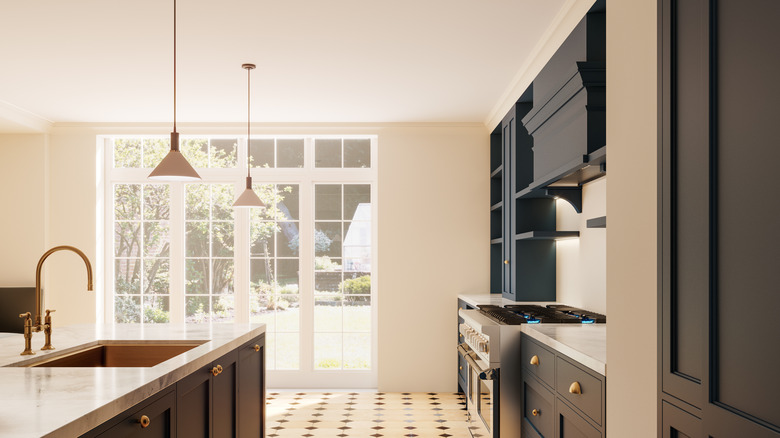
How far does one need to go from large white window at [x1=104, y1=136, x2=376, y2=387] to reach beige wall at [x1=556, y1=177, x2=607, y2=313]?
6.71ft

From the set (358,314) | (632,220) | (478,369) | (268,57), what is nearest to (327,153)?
(358,314)

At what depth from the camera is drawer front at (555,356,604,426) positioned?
2080 mm

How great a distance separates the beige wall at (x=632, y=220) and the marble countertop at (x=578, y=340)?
0.24 meters

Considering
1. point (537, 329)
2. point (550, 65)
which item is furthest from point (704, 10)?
point (550, 65)

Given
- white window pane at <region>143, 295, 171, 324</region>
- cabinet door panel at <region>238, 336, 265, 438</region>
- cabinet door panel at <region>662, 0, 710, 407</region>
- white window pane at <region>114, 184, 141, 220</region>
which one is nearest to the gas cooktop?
cabinet door panel at <region>238, 336, 265, 438</region>

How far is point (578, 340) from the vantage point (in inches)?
99.4

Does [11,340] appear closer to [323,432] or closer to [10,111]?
[323,432]

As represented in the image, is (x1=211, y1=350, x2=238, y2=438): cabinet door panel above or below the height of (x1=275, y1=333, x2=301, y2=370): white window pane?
above

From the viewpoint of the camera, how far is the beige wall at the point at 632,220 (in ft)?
5.08

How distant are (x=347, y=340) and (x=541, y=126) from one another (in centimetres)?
323

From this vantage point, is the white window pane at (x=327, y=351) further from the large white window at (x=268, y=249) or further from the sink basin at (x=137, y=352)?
the sink basin at (x=137, y=352)

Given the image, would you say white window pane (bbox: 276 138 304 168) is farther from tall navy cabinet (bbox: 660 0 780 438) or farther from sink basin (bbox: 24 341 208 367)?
tall navy cabinet (bbox: 660 0 780 438)

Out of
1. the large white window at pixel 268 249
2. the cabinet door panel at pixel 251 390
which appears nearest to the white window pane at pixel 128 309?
the large white window at pixel 268 249

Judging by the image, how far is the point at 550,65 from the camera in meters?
3.53
